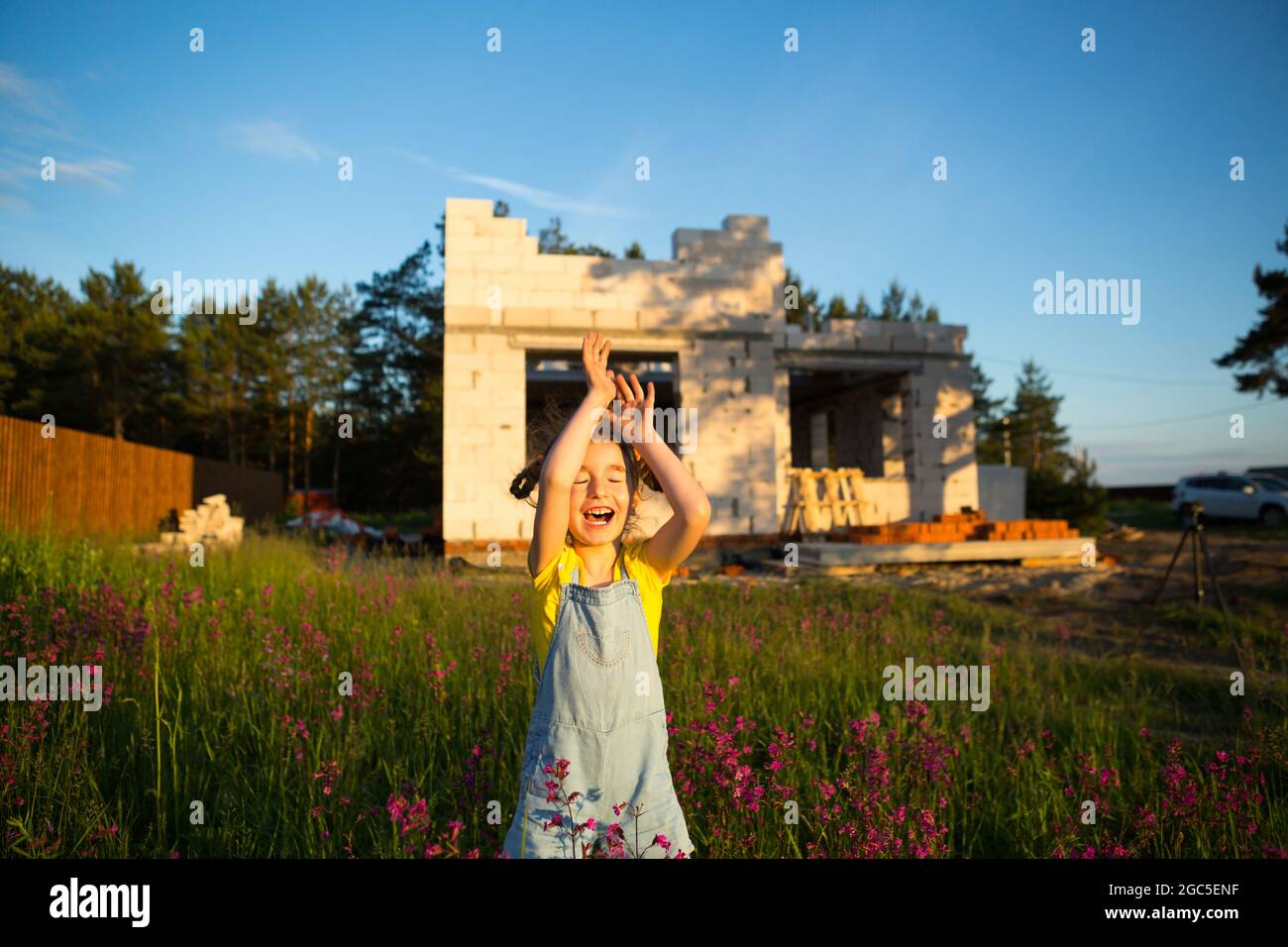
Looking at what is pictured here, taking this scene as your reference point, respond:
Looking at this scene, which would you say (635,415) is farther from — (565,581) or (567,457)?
(565,581)

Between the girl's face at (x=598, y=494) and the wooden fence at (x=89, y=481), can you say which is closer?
the girl's face at (x=598, y=494)

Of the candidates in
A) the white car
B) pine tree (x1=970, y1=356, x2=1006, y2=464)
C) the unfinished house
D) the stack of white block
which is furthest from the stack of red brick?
pine tree (x1=970, y1=356, x2=1006, y2=464)

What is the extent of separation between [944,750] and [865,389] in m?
15.6

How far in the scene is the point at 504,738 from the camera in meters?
3.69

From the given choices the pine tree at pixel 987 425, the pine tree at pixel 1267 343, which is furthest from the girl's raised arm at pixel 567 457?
the pine tree at pixel 987 425

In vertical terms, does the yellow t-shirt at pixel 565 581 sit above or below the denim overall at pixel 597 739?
above

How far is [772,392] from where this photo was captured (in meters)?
14.6

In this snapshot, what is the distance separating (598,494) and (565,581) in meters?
0.27

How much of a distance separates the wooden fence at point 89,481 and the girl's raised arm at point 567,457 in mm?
8360

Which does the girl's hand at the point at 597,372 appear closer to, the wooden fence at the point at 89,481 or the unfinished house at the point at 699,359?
the wooden fence at the point at 89,481

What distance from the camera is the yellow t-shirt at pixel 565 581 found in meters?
2.22

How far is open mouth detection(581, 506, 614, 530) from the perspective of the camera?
7.48ft
